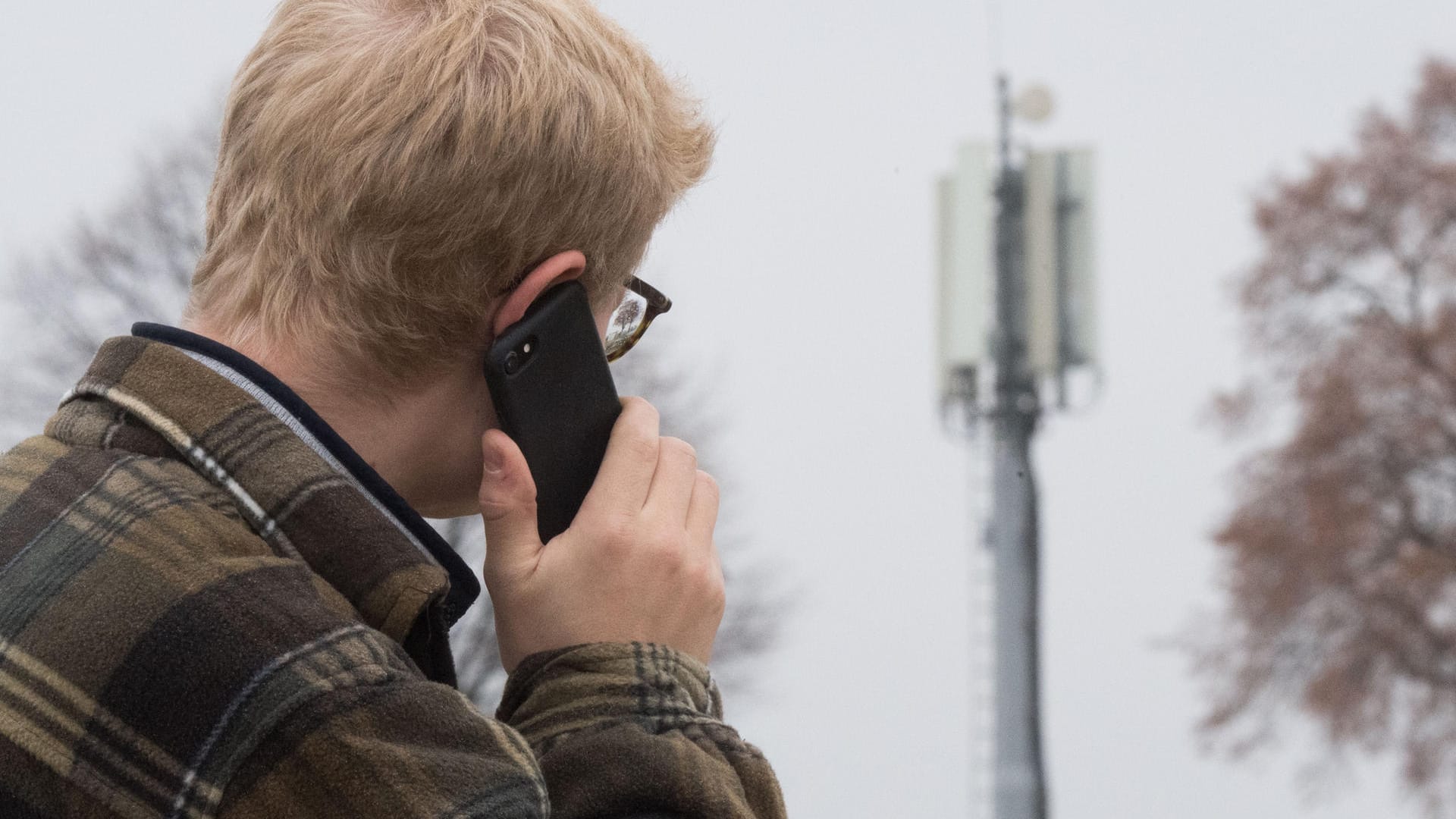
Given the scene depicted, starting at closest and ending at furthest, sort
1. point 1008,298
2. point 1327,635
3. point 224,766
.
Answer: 1. point 224,766
2. point 1008,298
3. point 1327,635

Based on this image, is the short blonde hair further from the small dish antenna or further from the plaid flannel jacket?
the small dish antenna

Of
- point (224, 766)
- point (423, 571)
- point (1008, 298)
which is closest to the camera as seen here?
point (224, 766)

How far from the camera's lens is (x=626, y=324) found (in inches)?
36.5

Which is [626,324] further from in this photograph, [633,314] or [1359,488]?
[1359,488]

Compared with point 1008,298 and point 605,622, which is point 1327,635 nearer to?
point 1008,298

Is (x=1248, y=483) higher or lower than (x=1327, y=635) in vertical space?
higher

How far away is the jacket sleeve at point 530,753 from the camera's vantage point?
1.79 ft

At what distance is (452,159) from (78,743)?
1.10 feet

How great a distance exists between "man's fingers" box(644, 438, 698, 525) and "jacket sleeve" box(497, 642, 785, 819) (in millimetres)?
85

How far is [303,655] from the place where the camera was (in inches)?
22.0

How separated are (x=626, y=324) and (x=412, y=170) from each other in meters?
0.24

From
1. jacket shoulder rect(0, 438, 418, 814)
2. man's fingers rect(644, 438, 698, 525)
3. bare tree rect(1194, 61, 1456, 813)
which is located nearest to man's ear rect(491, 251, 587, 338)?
man's fingers rect(644, 438, 698, 525)

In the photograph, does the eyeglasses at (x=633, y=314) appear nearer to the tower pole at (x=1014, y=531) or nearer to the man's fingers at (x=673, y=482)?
the man's fingers at (x=673, y=482)

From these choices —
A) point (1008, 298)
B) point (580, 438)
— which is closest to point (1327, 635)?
point (1008, 298)
